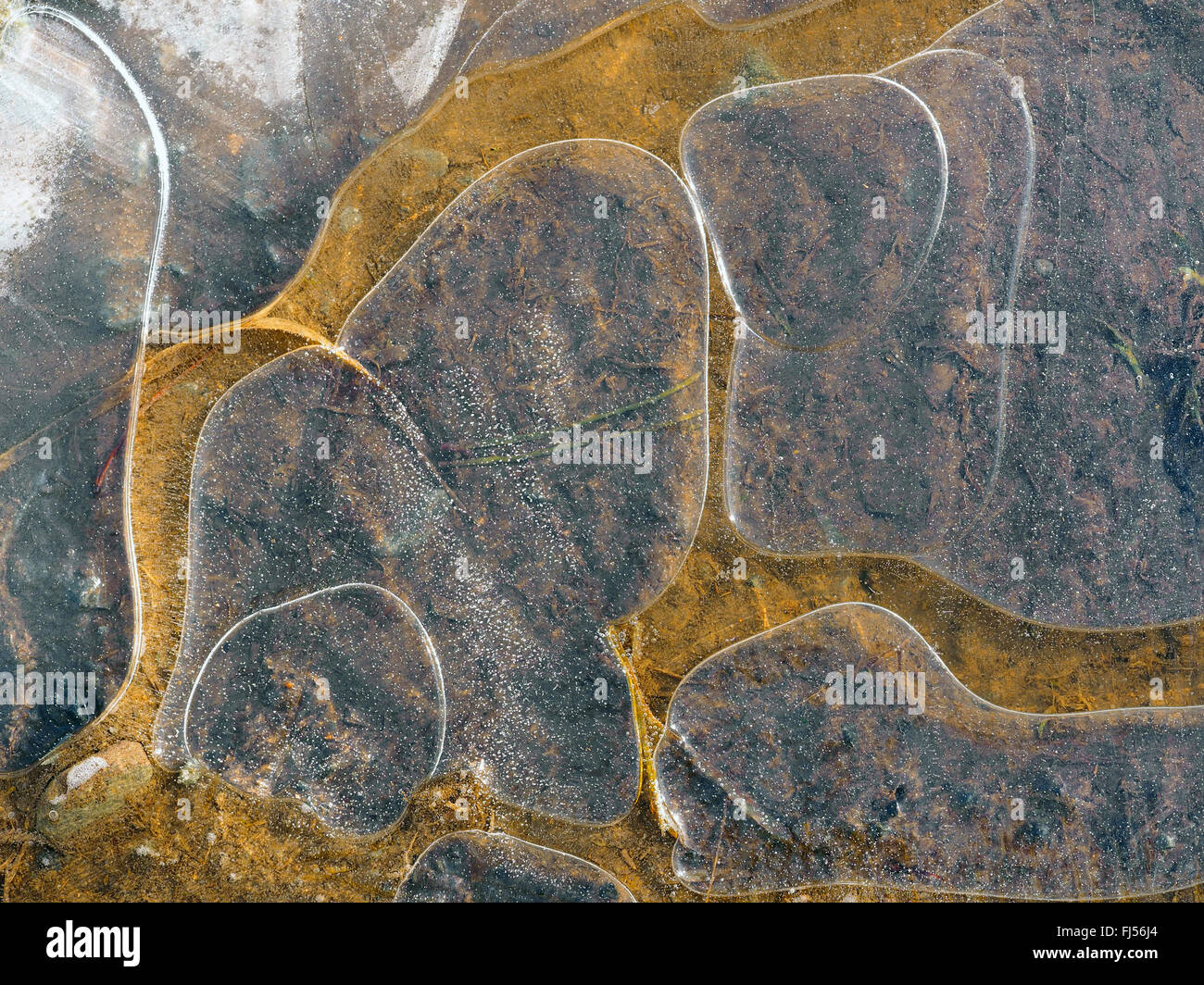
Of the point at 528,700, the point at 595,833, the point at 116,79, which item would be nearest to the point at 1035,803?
the point at 595,833

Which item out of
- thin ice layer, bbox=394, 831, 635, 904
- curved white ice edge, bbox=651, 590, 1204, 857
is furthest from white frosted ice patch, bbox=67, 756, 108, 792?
curved white ice edge, bbox=651, 590, 1204, 857

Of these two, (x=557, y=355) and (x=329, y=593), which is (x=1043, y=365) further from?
(x=329, y=593)

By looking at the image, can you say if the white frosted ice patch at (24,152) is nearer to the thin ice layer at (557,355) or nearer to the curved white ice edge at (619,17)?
the thin ice layer at (557,355)

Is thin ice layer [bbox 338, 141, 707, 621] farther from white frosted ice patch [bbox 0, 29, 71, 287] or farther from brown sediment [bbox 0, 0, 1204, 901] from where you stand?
white frosted ice patch [bbox 0, 29, 71, 287]

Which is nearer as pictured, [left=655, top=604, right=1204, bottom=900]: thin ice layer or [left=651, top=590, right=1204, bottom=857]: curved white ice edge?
[left=655, top=604, right=1204, bottom=900]: thin ice layer

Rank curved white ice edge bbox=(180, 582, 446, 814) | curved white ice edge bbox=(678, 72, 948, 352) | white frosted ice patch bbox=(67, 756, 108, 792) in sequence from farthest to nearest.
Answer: curved white ice edge bbox=(678, 72, 948, 352) < curved white ice edge bbox=(180, 582, 446, 814) < white frosted ice patch bbox=(67, 756, 108, 792)

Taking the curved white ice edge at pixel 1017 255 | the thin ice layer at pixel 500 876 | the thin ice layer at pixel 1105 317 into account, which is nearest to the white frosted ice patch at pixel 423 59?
the thin ice layer at pixel 1105 317
